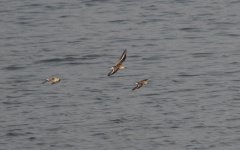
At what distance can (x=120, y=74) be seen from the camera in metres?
46.3

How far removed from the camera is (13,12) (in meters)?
58.9

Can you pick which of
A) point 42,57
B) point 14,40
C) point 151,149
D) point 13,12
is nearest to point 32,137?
point 151,149

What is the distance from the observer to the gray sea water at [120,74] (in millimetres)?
37562

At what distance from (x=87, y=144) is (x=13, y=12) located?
23388mm

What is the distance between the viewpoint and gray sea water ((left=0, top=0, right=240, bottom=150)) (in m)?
37.6

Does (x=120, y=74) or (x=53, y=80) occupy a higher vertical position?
(x=53, y=80)

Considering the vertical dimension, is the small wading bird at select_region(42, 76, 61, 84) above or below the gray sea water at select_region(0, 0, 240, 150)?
above

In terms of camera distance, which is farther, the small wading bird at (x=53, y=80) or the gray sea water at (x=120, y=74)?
the small wading bird at (x=53, y=80)

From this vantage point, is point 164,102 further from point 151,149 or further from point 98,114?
point 151,149

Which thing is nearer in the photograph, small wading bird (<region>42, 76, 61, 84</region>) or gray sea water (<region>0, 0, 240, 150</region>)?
gray sea water (<region>0, 0, 240, 150</region>)

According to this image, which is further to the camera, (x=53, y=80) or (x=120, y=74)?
(x=120, y=74)

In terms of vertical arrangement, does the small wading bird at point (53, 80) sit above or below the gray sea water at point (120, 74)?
above

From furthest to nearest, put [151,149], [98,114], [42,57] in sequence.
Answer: [42,57]
[98,114]
[151,149]

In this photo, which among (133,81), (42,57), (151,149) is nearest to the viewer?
(151,149)
